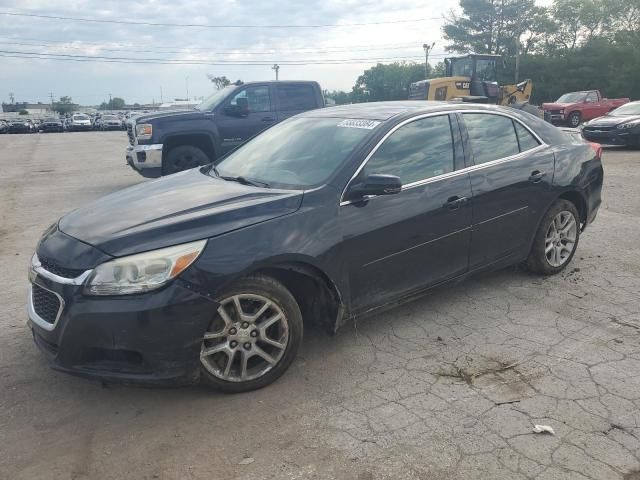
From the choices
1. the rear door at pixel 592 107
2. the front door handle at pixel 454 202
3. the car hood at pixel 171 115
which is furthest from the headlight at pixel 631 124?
the front door handle at pixel 454 202

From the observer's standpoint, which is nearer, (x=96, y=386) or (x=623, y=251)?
(x=96, y=386)

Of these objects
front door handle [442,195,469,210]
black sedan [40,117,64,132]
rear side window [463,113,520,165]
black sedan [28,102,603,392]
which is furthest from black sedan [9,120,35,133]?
front door handle [442,195,469,210]

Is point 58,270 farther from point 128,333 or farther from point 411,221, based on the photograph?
point 411,221

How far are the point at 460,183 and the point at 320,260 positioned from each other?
55.7 inches

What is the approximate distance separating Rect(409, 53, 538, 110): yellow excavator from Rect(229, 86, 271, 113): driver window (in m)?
11.5

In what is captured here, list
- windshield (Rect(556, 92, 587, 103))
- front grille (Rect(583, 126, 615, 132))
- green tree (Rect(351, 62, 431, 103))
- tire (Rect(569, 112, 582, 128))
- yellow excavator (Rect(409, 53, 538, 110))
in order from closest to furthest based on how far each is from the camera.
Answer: front grille (Rect(583, 126, 615, 132))
yellow excavator (Rect(409, 53, 538, 110))
tire (Rect(569, 112, 582, 128))
windshield (Rect(556, 92, 587, 103))
green tree (Rect(351, 62, 431, 103))

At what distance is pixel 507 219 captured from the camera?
445cm

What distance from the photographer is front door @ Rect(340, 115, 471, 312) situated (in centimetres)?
357

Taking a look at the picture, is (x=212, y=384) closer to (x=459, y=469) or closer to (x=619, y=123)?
(x=459, y=469)

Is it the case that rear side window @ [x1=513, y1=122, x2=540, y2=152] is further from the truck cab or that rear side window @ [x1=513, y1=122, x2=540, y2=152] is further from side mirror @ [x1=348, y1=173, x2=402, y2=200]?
the truck cab

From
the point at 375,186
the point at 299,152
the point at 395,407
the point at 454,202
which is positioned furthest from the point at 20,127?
the point at 395,407

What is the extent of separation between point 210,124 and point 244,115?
0.67 meters

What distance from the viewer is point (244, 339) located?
3154 mm

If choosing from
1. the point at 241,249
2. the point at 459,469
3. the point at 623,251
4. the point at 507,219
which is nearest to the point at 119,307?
the point at 241,249
